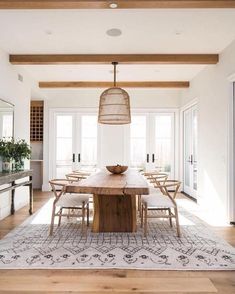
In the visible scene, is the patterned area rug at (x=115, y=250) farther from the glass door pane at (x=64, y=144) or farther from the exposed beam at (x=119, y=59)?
the glass door pane at (x=64, y=144)

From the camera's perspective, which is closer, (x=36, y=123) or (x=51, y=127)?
(x=51, y=127)

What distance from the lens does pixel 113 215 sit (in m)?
3.75

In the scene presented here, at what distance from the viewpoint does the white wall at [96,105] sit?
7773 mm

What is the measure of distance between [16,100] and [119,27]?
8.47ft

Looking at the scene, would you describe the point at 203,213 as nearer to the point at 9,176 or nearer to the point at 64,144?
the point at 9,176

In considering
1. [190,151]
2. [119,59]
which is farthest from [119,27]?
[190,151]

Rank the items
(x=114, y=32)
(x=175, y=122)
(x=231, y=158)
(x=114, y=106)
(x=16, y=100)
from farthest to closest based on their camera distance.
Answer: (x=175, y=122) → (x=16, y=100) → (x=231, y=158) → (x=114, y=106) → (x=114, y=32)

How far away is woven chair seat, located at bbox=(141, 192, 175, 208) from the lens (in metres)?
3.51

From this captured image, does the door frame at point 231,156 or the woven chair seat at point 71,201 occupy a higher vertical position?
the door frame at point 231,156

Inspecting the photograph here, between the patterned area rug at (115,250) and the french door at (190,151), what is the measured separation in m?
2.74

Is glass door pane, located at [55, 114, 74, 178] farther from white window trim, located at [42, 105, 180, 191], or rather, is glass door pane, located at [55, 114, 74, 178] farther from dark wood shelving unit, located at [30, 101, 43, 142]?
dark wood shelving unit, located at [30, 101, 43, 142]

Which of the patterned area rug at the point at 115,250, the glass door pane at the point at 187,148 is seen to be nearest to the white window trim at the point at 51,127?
the glass door pane at the point at 187,148

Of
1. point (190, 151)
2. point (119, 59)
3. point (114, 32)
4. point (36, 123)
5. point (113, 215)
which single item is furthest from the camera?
point (36, 123)

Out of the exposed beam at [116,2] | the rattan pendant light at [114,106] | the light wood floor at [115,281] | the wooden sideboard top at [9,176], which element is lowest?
the light wood floor at [115,281]
